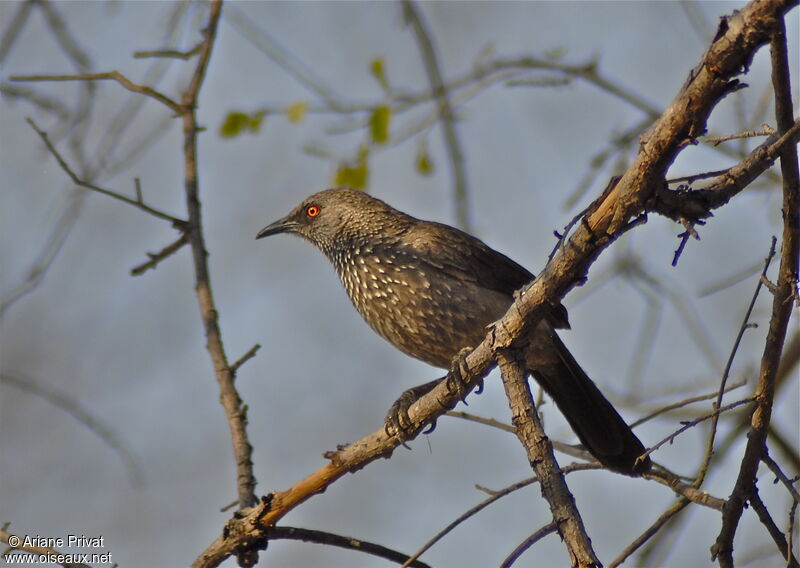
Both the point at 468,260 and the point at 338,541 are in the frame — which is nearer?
the point at 338,541

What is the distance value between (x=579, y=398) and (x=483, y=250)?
3.34ft

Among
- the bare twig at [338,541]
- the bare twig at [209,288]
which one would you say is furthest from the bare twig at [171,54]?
the bare twig at [338,541]

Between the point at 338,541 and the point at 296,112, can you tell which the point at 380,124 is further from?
the point at 338,541

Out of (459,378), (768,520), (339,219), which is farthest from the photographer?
(339,219)

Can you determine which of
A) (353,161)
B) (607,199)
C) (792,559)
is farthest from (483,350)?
(353,161)

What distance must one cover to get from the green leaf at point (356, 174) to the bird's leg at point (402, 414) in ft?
4.05

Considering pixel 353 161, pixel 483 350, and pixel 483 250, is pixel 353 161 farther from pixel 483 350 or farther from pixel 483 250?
pixel 483 350

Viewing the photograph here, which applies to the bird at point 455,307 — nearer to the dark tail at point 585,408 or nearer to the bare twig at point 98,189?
the dark tail at point 585,408

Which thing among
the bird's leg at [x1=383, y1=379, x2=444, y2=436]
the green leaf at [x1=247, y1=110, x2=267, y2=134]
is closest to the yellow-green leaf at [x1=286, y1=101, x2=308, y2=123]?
the green leaf at [x1=247, y1=110, x2=267, y2=134]

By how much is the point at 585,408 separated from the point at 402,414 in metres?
1.45

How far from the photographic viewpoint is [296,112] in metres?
5.12

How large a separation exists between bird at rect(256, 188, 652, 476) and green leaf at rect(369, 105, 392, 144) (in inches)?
25.2

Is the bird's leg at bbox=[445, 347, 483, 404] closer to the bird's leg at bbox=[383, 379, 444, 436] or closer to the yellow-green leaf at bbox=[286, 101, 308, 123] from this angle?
the bird's leg at bbox=[383, 379, 444, 436]

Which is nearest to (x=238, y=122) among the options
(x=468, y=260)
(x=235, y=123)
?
(x=235, y=123)
